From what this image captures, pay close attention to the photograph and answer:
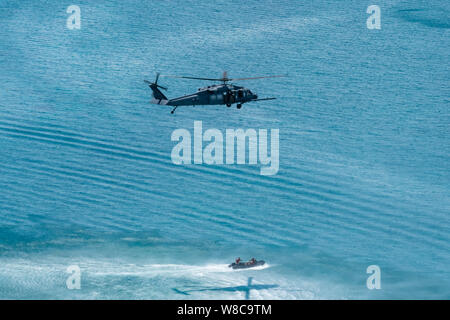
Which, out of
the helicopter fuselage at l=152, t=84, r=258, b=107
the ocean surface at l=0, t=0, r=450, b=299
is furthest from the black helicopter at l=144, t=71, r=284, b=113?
the ocean surface at l=0, t=0, r=450, b=299

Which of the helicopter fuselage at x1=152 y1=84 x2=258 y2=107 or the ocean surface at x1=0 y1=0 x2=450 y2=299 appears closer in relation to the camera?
the helicopter fuselage at x1=152 y1=84 x2=258 y2=107

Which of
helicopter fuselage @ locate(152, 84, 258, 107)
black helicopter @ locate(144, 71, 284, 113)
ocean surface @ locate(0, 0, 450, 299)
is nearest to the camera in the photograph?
black helicopter @ locate(144, 71, 284, 113)

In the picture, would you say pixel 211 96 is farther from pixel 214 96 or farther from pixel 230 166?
pixel 230 166

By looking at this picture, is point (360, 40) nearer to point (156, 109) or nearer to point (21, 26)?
point (156, 109)

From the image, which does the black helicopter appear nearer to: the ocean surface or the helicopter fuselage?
the helicopter fuselage

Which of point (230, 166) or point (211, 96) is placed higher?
point (211, 96)

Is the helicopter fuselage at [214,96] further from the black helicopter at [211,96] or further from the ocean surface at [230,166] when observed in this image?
the ocean surface at [230,166]

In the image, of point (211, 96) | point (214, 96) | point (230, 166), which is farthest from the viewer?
point (230, 166)

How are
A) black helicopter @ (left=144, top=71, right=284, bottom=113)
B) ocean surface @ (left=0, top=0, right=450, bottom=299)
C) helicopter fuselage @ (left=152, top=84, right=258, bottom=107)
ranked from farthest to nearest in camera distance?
ocean surface @ (left=0, top=0, right=450, bottom=299) → helicopter fuselage @ (left=152, top=84, right=258, bottom=107) → black helicopter @ (left=144, top=71, right=284, bottom=113)

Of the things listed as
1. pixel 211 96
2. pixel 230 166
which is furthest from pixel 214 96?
pixel 230 166
